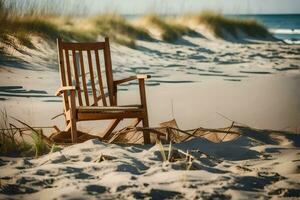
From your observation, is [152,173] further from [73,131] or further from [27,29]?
[27,29]

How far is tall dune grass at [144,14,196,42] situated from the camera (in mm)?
11500

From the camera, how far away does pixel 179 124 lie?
4844 millimetres

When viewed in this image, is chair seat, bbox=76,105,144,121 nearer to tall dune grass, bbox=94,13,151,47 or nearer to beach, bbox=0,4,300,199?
beach, bbox=0,4,300,199

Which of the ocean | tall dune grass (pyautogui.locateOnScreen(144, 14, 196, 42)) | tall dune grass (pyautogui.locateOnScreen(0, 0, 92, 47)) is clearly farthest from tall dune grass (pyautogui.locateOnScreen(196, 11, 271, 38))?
tall dune grass (pyautogui.locateOnScreen(0, 0, 92, 47))

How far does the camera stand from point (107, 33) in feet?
32.8

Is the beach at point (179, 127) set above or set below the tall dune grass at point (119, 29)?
below

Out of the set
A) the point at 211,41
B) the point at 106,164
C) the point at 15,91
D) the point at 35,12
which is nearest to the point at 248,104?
the point at 15,91

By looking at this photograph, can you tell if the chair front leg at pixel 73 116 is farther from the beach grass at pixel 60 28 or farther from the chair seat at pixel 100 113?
the beach grass at pixel 60 28

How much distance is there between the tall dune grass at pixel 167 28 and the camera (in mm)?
11500

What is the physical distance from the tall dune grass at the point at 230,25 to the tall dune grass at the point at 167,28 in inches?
44.8

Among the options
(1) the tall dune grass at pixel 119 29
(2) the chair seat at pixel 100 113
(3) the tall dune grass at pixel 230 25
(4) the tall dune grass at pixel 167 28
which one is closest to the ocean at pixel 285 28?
(3) the tall dune grass at pixel 230 25

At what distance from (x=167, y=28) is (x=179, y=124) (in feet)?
23.9

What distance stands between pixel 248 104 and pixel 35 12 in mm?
4564

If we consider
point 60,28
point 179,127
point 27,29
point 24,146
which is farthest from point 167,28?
point 24,146
